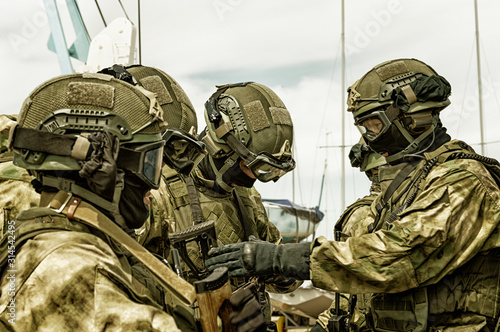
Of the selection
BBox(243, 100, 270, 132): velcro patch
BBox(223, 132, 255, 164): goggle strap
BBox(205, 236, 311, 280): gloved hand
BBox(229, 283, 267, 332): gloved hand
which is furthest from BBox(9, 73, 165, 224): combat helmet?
BBox(243, 100, 270, 132): velcro patch

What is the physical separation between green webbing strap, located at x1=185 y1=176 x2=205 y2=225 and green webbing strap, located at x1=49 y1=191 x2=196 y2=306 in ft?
7.09

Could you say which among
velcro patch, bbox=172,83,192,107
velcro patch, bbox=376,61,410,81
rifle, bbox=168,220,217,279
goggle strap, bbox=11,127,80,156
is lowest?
Answer: rifle, bbox=168,220,217,279

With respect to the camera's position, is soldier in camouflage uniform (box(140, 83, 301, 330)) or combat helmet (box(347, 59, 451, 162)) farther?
soldier in camouflage uniform (box(140, 83, 301, 330))

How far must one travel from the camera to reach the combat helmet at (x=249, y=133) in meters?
5.34

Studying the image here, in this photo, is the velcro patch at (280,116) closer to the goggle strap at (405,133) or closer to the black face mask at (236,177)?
the black face mask at (236,177)

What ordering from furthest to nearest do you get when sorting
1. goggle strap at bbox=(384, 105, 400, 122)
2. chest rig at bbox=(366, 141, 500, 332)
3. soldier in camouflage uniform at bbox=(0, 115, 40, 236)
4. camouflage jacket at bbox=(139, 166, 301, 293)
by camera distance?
1. camouflage jacket at bbox=(139, 166, 301, 293)
2. goggle strap at bbox=(384, 105, 400, 122)
3. soldier in camouflage uniform at bbox=(0, 115, 40, 236)
4. chest rig at bbox=(366, 141, 500, 332)

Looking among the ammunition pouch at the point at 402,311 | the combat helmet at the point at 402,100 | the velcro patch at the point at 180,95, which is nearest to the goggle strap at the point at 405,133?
the combat helmet at the point at 402,100

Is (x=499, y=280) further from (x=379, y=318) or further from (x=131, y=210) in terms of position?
(x=131, y=210)

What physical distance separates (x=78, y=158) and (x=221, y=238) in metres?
2.69

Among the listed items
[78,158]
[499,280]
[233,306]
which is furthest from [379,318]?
[78,158]

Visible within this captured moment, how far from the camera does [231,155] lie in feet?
17.7

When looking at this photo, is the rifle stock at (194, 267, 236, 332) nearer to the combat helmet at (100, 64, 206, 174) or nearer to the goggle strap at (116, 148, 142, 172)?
the goggle strap at (116, 148, 142, 172)

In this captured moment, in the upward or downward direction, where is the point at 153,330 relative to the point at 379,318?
upward

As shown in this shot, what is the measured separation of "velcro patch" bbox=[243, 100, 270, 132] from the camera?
5402 mm
